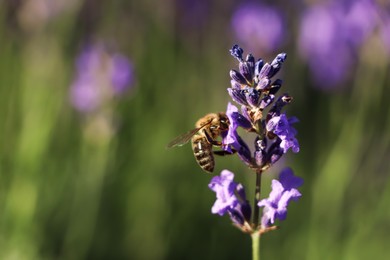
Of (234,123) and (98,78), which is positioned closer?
(234,123)

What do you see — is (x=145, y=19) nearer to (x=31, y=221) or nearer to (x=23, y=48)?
(x=23, y=48)

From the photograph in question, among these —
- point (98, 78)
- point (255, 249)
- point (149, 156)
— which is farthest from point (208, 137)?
point (149, 156)

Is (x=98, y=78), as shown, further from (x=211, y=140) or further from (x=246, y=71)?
(x=246, y=71)

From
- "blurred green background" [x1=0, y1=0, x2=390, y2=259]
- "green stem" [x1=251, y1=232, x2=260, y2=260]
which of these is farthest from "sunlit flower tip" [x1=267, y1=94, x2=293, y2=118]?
"blurred green background" [x1=0, y1=0, x2=390, y2=259]

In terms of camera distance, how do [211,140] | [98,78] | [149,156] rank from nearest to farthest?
[211,140], [98,78], [149,156]

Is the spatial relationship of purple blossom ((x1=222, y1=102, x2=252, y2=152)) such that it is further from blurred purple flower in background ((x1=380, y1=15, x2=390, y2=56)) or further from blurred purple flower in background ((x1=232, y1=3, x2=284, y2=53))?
blurred purple flower in background ((x1=232, y1=3, x2=284, y2=53))

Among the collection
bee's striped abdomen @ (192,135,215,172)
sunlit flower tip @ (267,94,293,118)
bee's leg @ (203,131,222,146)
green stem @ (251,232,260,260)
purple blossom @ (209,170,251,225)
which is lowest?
green stem @ (251,232,260,260)
